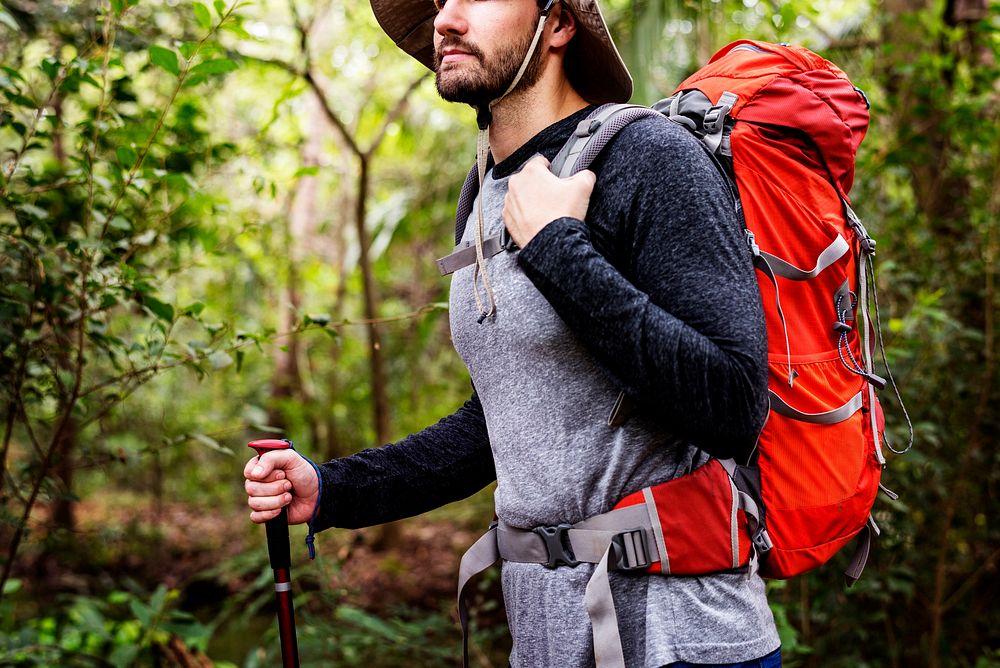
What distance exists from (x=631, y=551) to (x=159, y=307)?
153 cm

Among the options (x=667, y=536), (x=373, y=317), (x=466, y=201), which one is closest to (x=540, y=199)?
(x=466, y=201)

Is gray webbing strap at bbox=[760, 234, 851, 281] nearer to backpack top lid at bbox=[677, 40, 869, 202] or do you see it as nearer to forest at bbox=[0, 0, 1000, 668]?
backpack top lid at bbox=[677, 40, 869, 202]

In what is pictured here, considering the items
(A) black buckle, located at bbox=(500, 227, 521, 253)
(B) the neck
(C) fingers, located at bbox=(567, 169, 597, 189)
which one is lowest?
(A) black buckle, located at bbox=(500, 227, 521, 253)

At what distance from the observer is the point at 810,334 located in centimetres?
145

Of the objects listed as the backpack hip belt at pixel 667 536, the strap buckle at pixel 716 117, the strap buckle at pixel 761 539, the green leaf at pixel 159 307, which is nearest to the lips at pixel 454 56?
the strap buckle at pixel 716 117

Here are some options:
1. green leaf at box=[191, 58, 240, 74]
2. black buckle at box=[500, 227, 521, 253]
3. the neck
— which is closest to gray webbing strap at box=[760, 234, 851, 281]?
black buckle at box=[500, 227, 521, 253]

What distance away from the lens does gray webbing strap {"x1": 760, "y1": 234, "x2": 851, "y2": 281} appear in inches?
55.0

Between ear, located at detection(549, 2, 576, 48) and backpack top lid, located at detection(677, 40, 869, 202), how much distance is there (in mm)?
254

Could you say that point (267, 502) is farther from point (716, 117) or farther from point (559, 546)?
point (716, 117)

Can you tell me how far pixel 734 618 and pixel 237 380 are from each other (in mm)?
8787

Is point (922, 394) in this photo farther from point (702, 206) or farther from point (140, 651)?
point (140, 651)

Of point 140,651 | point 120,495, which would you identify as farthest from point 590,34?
point 120,495

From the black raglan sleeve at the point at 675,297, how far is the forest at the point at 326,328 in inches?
42.8

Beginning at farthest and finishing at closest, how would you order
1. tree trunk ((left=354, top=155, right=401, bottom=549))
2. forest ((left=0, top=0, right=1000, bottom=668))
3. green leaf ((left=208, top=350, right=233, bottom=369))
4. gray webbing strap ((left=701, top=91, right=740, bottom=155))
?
tree trunk ((left=354, top=155, right=401, bottom=549)) → forest ((left=0, top=0, right=1000, bottom=668)) → green leaf ((left=208, top=350, right=233, bottom=369)) → gray webbing strap ((left=701, top=91, right=740, bottom=155))
